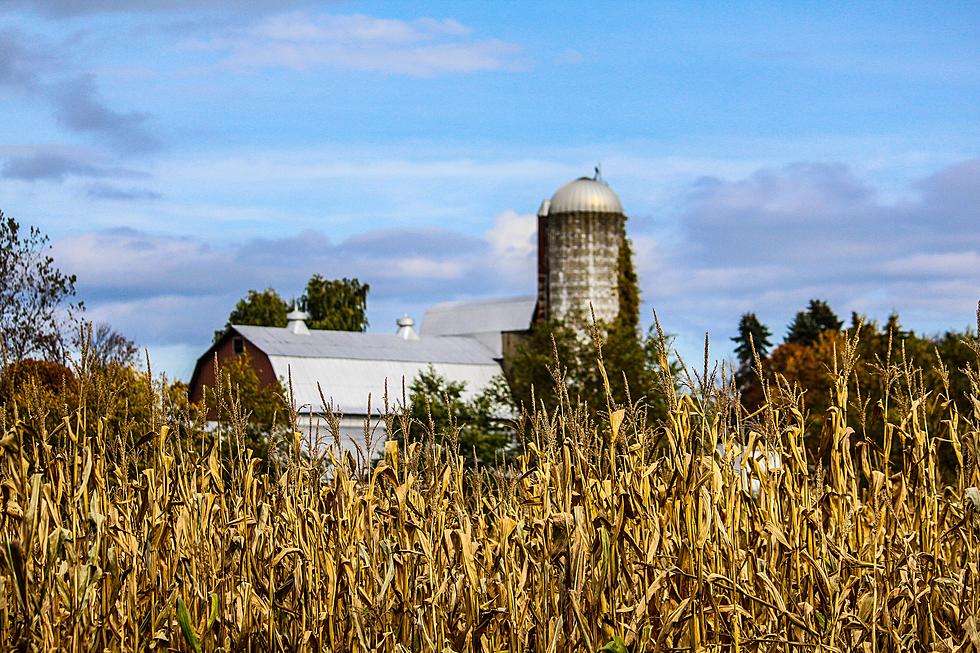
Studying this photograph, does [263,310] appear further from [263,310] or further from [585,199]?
[585,199]

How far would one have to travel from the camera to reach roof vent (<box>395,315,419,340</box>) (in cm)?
6022

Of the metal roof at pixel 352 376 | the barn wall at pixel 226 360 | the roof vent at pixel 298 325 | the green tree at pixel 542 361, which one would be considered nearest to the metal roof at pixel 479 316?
the metal roof at pixel 352 376

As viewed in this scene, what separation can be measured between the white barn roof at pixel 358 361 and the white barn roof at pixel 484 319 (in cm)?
159

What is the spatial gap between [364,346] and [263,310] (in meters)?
15.8

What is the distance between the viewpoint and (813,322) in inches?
2687

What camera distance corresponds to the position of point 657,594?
15.6 feet

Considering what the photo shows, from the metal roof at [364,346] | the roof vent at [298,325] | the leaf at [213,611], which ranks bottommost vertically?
the leaf at [213,611]

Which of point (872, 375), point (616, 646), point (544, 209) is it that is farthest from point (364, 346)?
point (616, 646)

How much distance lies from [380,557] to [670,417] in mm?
1352

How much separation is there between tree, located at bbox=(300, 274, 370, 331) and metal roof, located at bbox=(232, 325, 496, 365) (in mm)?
12379

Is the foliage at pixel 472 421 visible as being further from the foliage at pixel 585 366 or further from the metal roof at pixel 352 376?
the metal roof at pixel 352 376

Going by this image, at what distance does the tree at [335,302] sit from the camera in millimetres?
72250

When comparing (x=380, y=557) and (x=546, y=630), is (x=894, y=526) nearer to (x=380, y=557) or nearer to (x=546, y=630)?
(x=546, y=630)

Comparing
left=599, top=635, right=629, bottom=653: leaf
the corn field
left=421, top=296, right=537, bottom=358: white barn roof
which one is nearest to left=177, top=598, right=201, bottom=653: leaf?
the corn field
